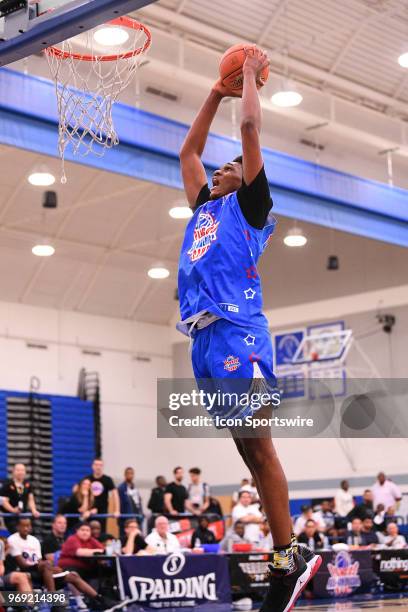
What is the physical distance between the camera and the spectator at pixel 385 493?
68.3 ft

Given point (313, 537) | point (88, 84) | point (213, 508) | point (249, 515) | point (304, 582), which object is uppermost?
point (88, 84)

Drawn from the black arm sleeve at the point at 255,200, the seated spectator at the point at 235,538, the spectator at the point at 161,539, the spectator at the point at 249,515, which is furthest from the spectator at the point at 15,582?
the black arm sleeve at the point at 255,200

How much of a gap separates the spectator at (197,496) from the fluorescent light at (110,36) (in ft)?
34.3

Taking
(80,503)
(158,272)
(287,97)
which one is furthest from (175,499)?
(158,272)

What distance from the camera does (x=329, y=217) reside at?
17844 mm

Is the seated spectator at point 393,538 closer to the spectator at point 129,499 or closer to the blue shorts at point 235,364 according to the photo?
the spectator at point 129,499

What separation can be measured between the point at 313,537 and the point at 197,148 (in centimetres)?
1227

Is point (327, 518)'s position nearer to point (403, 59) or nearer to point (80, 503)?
point (80, 503)

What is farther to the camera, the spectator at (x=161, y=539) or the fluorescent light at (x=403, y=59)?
the fluorescent light at (x=403, y=59)

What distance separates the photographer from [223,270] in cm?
469

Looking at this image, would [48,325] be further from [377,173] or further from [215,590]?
[215,590]

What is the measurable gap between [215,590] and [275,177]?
22.1 ft

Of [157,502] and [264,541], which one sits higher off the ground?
[157,502]

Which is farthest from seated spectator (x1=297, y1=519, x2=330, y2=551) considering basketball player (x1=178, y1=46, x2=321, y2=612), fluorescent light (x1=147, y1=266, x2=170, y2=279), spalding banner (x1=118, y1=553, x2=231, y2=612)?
basketball player (x1=178, y1=46, x2=321, y2=612)
